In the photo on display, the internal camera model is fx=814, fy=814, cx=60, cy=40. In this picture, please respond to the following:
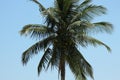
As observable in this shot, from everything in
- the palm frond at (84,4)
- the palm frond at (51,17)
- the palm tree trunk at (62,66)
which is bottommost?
the palm tree trunk at (62,66)

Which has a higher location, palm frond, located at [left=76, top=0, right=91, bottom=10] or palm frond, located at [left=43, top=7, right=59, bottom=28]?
palm frond, located at [left=76, top=0, right=91, bottom=10]

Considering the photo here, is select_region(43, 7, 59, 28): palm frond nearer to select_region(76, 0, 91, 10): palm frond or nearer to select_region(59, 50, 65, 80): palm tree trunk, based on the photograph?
select_region(76, 0, 91, 10): palm frond

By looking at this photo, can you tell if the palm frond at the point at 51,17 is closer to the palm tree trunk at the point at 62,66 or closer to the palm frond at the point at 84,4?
the palm frond at the point at 84,4

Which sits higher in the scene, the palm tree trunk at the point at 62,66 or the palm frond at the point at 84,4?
the palm frond at the point at 84,4

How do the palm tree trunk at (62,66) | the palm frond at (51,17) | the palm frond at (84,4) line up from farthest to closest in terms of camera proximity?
the palm frond at (84,4) < the palm tree trunk at (62,66) < the palm frond at (51,17)

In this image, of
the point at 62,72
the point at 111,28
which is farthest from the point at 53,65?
the point at 111,28

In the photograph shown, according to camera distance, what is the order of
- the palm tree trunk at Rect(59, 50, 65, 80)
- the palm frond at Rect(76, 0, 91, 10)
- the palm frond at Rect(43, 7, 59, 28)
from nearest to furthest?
the palm frond at Rect(43, 7, 59, 28)
the palm tree trunk at Rect(59, 50, 65, 80)
the palm frond at Rect(76, 0, 91, 10)

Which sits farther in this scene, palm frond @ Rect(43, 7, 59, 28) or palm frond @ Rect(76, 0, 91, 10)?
palm frond @ Rect(76, 0, 91, 10)

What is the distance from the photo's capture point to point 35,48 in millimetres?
60750

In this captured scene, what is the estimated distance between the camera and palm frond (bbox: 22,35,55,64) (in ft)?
199

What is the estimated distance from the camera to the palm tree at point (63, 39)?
60.2m

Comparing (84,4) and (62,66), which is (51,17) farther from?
(62,66)

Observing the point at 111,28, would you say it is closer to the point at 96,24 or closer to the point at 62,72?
the point at 96,24

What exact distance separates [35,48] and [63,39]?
2.20m
